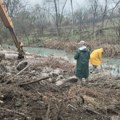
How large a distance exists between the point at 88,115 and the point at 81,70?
4665 millimetres

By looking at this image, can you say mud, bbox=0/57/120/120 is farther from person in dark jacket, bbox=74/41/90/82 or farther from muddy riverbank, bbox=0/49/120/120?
person in dark jacket, bbox=74/41/90/82

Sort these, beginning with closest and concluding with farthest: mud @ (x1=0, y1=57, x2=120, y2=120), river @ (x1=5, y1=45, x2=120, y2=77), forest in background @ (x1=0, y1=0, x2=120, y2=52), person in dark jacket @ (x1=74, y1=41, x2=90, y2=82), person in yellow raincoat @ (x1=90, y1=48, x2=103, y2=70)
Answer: mud @ (x1=0, y1=57, x2=120, y2=120) < person in dark jacket @ (x1=74, y1=41, x2=90, y2=82) < person in yellow raincoat @ (x1=90, y1=48, x2=103, y2=70) < river @ (x1=5, y1=45, x2=120, y2=77) < forest in background @ (x1=0, y1=0, x2=120, y2=52)

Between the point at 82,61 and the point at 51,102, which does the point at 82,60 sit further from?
the point at 51,102

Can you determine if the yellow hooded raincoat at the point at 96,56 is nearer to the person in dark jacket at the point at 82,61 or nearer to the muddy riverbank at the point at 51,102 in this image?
the person in dark jacket at the point at 82,61

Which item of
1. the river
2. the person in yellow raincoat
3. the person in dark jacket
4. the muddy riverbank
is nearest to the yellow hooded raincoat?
the person in yellow raincoat

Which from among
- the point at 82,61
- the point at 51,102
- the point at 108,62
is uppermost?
the point at 82,61

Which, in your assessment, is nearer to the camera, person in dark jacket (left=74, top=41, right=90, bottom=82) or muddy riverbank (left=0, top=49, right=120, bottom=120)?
muddy riverbank (left=0, top=49, right=120, bottom=120)

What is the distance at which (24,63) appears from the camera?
14.4 m

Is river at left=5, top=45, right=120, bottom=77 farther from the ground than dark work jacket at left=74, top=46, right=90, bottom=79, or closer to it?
closer to it

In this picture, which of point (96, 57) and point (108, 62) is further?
point (108, 62)

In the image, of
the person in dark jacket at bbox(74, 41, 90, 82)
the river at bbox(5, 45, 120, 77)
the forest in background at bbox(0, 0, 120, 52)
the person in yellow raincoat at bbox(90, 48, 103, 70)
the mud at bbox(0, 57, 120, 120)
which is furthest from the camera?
the forest in background at bbox(0, 0, 120, 52)

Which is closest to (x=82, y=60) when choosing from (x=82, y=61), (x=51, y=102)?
(x=82, y=61)

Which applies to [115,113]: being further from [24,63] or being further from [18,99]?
[24,63]

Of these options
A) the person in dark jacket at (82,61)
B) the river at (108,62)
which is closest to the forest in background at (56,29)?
the river at (108,62)
